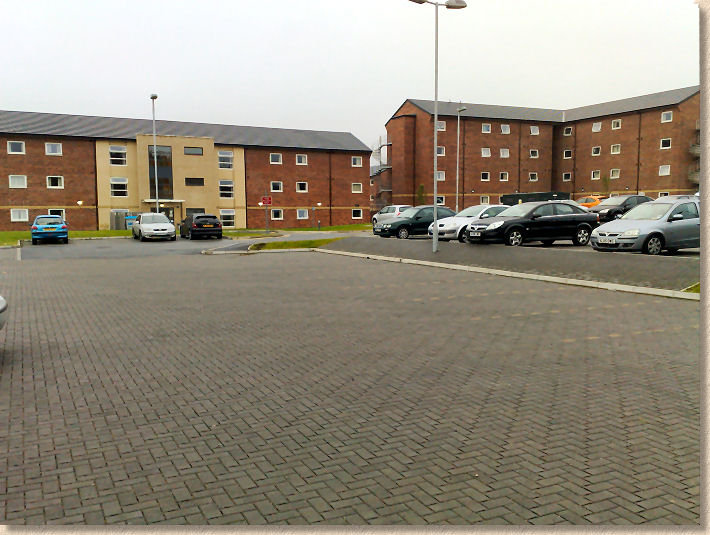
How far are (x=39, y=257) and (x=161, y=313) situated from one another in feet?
55.3

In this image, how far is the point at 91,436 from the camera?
441 cm

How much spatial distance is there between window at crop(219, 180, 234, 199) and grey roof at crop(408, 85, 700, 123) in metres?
22.6

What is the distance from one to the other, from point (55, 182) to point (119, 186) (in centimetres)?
508

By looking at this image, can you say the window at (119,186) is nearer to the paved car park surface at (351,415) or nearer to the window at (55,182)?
the window at (55,182)

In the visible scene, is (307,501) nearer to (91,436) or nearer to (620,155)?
(91,436)

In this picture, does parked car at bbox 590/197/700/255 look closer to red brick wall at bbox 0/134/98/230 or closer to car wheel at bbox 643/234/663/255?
car wheel at bbox 643/234/663/255

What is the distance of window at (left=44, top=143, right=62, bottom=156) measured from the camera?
49750mm

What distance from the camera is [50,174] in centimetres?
4991

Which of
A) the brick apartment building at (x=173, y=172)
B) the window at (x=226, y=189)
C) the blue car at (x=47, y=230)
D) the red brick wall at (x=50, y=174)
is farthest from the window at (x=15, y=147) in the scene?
the blue car at (x=47, y=230)

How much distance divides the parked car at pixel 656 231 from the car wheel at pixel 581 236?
3.46m

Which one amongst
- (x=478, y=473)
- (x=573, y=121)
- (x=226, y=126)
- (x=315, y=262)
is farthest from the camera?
(x=573, y=121)

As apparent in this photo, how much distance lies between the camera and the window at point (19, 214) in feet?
161

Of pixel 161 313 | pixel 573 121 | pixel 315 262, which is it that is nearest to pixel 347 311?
pixel 161 313

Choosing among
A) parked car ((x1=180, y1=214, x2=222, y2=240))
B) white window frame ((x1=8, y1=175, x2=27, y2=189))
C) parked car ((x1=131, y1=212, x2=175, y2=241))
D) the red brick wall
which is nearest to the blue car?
parked car ((x1=131, y1=212, x2=175, y2=241))
